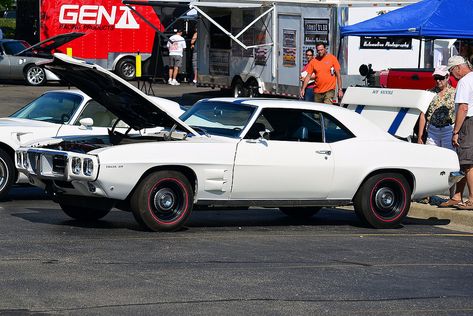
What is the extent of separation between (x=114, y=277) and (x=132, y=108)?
11.7ft

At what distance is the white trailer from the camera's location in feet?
79.6

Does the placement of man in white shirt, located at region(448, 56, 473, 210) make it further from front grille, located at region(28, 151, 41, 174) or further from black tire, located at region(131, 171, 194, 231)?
front grille, located at region(28, 151, 41, 174)

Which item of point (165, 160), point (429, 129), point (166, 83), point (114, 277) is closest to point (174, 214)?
point (165, 160)

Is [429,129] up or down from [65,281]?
up

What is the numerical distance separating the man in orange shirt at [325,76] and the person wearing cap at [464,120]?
22.4 feet

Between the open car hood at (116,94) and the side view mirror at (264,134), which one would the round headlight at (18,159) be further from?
the side view mirror at (264,134)

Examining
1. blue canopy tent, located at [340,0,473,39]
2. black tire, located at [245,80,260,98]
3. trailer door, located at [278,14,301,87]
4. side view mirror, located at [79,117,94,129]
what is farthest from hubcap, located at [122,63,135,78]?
side view mirror, located at [79,117,94,129]

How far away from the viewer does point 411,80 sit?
68.5ft

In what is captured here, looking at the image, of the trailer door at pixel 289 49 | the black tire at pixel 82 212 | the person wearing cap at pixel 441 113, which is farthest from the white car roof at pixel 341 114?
the trailer door at pixel 289 49

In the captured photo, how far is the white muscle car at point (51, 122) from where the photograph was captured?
13.5 m

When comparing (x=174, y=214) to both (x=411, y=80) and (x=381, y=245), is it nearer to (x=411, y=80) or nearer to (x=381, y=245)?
(x=381, y=245)

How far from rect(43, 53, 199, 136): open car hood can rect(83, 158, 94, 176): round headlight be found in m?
0.95

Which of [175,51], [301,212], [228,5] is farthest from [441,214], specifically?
[175,51]

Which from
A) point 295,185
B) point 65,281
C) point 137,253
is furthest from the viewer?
point 295,185
